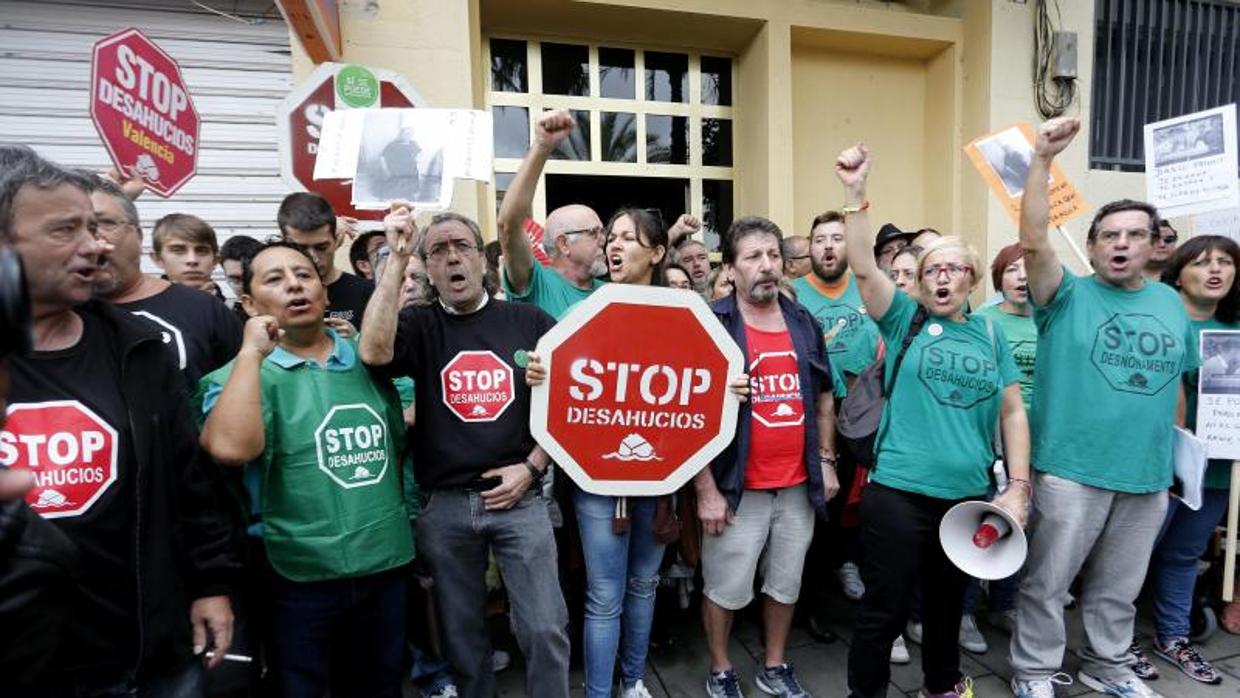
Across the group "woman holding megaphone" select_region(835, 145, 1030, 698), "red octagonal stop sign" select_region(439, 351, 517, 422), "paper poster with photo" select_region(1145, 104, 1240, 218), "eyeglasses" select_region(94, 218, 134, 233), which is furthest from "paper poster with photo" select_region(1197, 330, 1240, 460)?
"eyeglasses" select_region(94, 218, 134, 233)

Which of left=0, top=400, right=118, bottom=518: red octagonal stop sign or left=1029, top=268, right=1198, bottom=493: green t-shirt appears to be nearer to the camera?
left=0, top=400, right=118, bottom=518: red octagonal stop sign

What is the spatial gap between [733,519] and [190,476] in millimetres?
1879

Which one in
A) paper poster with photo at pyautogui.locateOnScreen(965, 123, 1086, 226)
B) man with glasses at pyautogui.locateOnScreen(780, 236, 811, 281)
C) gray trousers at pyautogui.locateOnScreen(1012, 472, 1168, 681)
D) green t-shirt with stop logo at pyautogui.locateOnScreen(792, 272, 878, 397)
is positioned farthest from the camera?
man with glasses at pyautogui.locateOnScreen(780, 236, 811, 281)

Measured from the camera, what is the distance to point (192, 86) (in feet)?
16.5

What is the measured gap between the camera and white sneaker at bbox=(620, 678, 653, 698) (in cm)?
275

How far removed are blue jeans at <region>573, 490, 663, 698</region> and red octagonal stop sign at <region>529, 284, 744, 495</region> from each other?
0.17 meters

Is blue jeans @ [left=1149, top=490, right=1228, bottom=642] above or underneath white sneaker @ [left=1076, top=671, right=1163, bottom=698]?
above

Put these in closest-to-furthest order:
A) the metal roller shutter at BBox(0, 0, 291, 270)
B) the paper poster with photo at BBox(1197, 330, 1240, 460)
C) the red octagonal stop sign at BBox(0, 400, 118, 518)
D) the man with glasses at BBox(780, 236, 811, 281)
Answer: the red octagonal stop sign at BBox(0, 400, 118, 518) → the paper poster with photo at BBox(1197, 330, 1240, 460) → the man with glasses at BBox(780, 236, 811, 281) → the metal roller shutter at BBox(0, 0, 291, 270)

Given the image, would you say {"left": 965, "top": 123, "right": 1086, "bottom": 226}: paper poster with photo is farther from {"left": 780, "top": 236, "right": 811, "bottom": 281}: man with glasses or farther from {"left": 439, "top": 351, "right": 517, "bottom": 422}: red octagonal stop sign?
{"left": 439, "top": 351, "right": 517, "bottom": 422}: red octagonal stop sign

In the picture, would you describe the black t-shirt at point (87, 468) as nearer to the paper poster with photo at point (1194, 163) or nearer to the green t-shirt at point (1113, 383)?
the green t-shirt at point (1113, 383)

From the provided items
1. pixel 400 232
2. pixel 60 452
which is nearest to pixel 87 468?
pixel 60 452

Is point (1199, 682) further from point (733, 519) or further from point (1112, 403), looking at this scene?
point (733, 519)

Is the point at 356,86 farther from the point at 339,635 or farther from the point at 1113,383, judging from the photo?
the point at 1113,383

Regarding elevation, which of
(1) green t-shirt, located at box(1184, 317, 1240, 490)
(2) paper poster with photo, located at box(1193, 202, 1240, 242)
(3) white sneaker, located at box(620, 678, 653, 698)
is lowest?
(3) white sneaker, located at box(620, 678, 653, 698)
